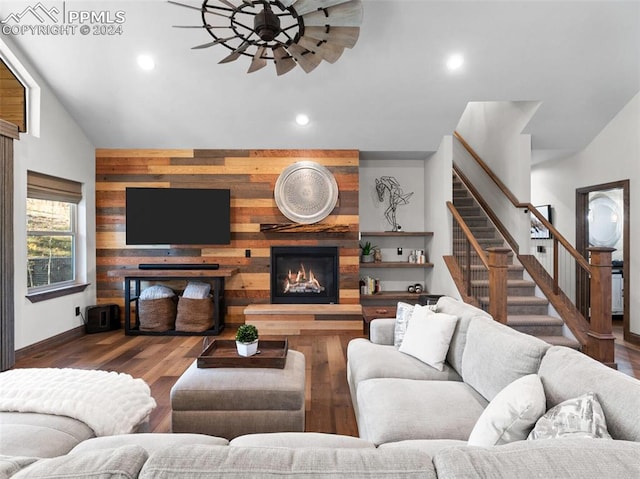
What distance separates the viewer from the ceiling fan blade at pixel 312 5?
2416mm

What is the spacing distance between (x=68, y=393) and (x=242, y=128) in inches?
151

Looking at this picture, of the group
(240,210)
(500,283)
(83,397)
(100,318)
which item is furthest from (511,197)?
(100,318)

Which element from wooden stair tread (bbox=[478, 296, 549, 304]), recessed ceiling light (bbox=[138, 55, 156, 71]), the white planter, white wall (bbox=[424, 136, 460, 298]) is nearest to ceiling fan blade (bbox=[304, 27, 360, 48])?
recessed ceiling light (bbox=[138, 55, 156, 71])

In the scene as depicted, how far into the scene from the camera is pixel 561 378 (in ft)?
4.64

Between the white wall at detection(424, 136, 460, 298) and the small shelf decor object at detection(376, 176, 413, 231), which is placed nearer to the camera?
the white wall at detection(424, 136, 460, 298)

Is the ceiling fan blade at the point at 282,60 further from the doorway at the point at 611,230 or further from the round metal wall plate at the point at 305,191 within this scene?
the doorway at the point at 611,230

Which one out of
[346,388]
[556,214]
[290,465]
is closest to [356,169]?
[346,388]

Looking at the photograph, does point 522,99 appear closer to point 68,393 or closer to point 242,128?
point 242,128

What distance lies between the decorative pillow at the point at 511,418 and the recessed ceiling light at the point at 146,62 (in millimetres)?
4547

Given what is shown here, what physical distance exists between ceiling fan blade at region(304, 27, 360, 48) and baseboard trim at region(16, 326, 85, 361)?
A: 4381 mm

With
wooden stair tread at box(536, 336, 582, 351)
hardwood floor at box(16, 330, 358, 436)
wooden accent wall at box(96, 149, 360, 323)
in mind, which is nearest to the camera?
hardwood floor at box(16, 330, 358, 436)

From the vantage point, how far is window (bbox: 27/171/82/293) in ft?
13.7

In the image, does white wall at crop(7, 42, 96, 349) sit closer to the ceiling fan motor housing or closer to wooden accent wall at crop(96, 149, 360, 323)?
wooden accent wall at crop(96, 149, 360, 323)

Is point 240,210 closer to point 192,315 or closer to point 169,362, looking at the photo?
point 192,315
